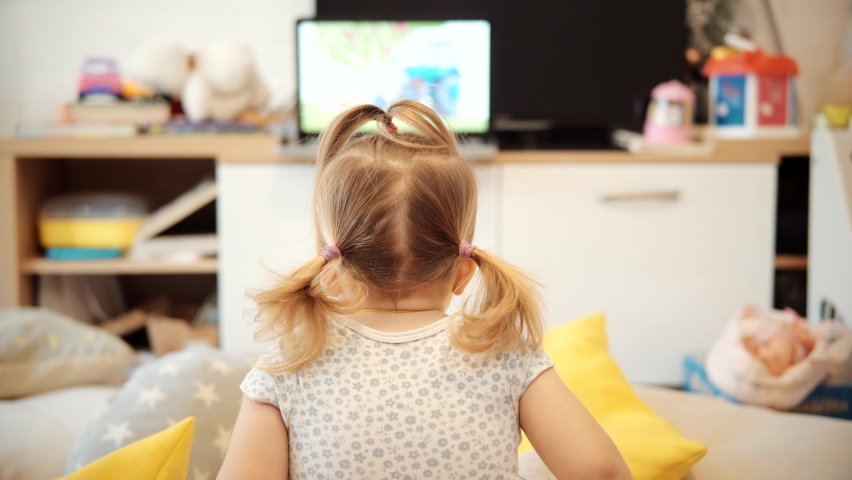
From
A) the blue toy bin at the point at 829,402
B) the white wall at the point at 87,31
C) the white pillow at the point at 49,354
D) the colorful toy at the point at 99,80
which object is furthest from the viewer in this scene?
the white wall at the point at 87,31

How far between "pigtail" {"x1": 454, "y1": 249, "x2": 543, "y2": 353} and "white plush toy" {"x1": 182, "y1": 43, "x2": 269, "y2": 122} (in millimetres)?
1276

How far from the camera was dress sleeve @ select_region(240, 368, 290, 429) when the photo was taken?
0.72 metres

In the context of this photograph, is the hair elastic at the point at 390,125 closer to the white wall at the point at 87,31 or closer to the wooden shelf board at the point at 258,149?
the wooden shelf board at the point at 258,149

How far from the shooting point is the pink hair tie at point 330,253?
75cm

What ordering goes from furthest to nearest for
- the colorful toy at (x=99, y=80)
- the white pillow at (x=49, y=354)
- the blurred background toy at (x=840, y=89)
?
1. the blurred background toy at (x=840, y=89)
2. the colorful toy at (x=99, y=80)
3. the white pillow at (x=49, y=354)

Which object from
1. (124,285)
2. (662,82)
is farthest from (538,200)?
(124,285)

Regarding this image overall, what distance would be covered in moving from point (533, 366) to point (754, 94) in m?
1.40

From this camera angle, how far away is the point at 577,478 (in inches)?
27.8

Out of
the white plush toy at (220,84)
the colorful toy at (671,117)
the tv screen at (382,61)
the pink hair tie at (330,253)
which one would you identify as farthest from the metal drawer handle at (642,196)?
the pink hair tie at (330,253)

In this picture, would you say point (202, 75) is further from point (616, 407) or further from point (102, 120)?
point (616, 407)

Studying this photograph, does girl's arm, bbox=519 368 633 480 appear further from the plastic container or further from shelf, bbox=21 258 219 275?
the plastic container

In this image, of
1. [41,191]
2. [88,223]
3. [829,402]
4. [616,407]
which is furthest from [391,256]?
[41,191]

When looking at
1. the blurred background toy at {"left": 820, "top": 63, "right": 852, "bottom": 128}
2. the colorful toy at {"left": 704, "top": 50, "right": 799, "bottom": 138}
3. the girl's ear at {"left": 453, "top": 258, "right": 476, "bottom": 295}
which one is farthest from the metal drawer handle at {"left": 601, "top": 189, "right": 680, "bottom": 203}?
the girl's ear at {"left": 453, "top": 258, "right": 476, "bottom": 295}

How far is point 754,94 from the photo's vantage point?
186 centimetres
